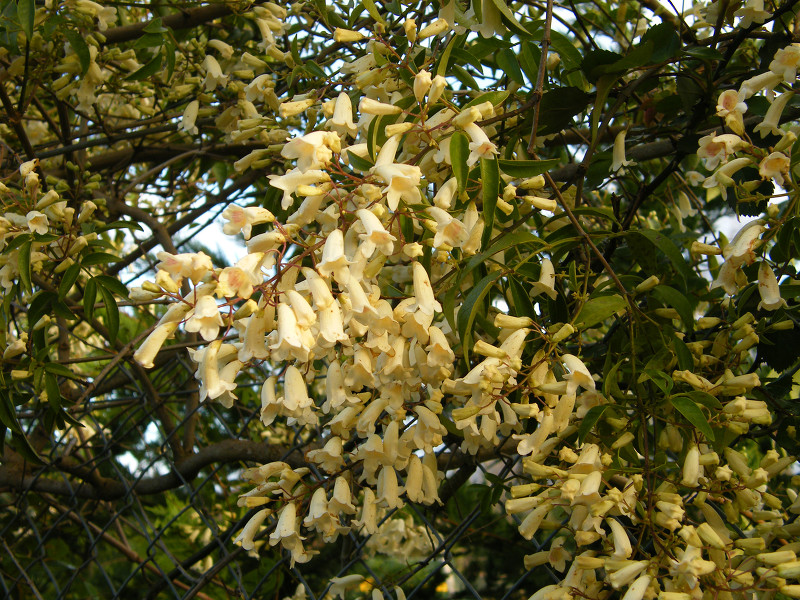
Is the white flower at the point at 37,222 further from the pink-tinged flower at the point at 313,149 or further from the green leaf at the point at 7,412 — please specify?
the pink-tinged flower at the point at 313,149

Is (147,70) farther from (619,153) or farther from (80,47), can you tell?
(619,153)

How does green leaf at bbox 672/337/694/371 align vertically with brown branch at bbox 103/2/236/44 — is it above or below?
below

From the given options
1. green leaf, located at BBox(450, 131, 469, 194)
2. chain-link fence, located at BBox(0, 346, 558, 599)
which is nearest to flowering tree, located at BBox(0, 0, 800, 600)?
green leaf, located at BBox(450, 131, 469, 194)

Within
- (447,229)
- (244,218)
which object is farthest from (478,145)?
(244,218)

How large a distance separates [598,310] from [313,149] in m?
0.50

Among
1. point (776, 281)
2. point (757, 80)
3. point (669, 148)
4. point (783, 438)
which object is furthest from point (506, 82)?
point (783, 438)

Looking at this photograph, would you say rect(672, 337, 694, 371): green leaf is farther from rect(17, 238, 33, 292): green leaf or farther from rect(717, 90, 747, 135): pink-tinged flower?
rect(17, 238, 33, 292): green leaf

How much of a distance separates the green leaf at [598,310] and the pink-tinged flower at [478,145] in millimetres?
288

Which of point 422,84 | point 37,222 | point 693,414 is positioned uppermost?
point 37,222

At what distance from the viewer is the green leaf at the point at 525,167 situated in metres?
1.18

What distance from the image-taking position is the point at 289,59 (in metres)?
1.80

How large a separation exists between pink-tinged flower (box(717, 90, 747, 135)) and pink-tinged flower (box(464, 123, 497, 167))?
17.6 inches

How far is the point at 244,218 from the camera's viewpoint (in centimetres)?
106

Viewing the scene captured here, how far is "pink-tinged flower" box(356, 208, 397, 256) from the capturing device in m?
1.00
